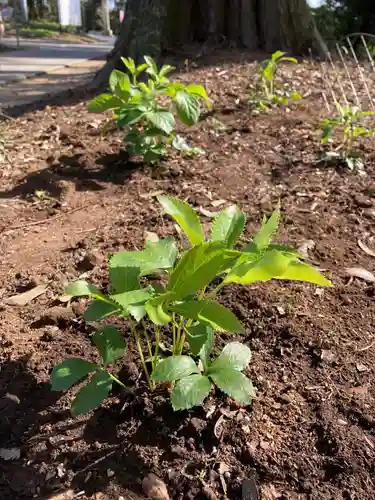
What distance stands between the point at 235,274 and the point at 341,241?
1.38m

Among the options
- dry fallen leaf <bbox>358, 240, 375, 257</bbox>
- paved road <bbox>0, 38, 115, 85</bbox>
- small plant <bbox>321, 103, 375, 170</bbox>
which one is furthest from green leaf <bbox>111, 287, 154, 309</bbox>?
paved road <bbox>0, 38, 115, 85</bbox>

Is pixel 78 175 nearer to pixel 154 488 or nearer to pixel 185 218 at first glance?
pixel 185 218

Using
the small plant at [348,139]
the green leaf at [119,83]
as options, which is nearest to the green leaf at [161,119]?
the green leaf at [119,83]

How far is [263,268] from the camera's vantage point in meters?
1.37

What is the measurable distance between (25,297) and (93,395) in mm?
854

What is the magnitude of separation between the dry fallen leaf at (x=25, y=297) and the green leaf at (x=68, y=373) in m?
0.73

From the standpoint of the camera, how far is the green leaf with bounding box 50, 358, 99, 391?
1.48 meters

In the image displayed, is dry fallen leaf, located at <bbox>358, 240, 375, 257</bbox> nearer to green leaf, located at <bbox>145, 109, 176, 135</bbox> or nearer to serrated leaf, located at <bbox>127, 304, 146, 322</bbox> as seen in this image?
green leaf, located at <bbox>145, 109, 176, 135</bbox>

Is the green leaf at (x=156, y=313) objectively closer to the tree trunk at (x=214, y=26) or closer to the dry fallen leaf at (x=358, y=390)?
the dry fallen leaf at (x=358, y=390)

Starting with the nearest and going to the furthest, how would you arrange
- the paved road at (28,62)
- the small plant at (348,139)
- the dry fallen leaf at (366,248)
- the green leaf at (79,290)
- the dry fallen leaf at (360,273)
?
the green leaf at (79,290) < the dry fallen leaf at (360,273) < the dry fallen leaf at (366,248) < the small plant at (348,139) < the paved road at (28,62)

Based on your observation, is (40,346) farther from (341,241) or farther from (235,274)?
(341,241)

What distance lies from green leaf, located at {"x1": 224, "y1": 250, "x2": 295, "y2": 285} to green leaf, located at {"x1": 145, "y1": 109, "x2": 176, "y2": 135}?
1.76m

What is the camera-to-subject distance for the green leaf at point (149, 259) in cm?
149

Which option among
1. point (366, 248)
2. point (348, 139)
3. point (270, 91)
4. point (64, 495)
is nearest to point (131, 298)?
point (64, 495)
